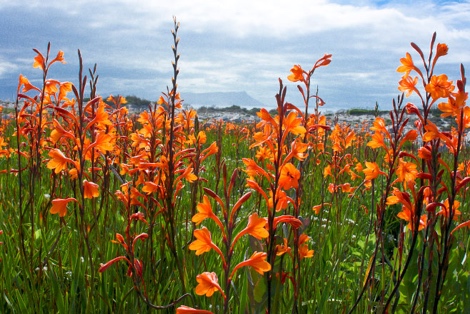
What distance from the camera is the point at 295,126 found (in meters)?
1.36

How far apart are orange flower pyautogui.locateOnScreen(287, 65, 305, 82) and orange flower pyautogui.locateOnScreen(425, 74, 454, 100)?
82cm

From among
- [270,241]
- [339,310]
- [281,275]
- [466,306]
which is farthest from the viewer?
[339,310]

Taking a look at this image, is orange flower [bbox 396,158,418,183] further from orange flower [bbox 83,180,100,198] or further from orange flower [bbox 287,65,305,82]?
orange flower [bbox 83,180,100,198]

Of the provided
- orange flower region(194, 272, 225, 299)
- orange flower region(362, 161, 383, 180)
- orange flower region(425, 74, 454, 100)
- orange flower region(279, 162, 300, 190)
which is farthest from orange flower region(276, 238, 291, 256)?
orange flower region(425, 74, 454, 100)

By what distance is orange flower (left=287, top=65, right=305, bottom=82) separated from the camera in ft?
7.12

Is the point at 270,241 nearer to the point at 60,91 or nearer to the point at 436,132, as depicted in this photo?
the point at 436,132

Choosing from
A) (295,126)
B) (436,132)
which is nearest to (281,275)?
(295,126)

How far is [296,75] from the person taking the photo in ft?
7.14

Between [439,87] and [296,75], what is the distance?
0.86 meters

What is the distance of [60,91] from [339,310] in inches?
78.4

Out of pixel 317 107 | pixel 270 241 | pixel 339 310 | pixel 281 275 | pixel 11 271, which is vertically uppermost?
pixel 317 107

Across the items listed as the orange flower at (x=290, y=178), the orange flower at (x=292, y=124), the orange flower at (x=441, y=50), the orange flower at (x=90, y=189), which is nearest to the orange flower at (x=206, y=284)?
the orange flower at (x=290, y=178)

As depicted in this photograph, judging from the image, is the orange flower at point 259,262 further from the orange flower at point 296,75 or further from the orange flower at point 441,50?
the orange flower at point 296,75

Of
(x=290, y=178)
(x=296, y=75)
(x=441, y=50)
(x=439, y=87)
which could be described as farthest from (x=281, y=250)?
(x=296, y=75)
